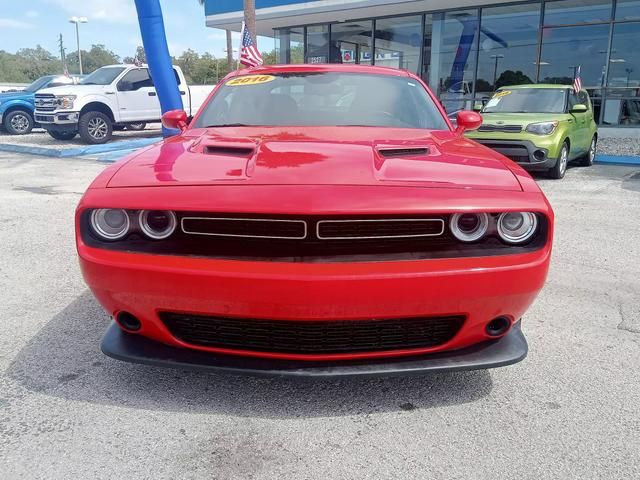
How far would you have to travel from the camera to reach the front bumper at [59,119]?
1255 cm

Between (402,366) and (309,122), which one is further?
(309,122)

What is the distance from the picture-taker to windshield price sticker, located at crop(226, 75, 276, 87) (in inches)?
140

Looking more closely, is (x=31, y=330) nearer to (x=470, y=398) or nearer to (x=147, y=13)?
(x=470, y=398)

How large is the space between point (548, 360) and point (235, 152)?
6.08 ft

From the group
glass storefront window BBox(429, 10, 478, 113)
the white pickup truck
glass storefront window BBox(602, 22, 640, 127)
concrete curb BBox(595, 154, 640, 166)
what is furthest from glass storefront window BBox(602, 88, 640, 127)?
the white pickup truck

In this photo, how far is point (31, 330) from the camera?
2.97 meters

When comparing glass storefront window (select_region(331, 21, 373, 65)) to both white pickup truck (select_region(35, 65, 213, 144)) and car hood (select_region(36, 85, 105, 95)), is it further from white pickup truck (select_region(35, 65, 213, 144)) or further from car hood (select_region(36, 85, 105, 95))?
car hood (select_region(36, 85, 105, 95))

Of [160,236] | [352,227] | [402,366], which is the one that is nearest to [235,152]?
[160,236]

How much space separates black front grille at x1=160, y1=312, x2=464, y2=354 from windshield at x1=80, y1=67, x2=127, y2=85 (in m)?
12.9

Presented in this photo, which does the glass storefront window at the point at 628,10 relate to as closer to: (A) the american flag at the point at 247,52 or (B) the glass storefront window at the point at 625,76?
(B) the glass storefront window at the point at 625,76

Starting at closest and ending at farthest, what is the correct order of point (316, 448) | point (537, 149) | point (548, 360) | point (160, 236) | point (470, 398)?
point (316, 448)
point (160, 236)
point (470, 398)
point (548, 360)
point (537, 149)

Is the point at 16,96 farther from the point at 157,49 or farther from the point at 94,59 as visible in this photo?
the point at 94,59

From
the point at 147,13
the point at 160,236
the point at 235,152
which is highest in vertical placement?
the point at 147,13

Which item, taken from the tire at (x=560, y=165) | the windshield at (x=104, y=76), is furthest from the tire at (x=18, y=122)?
the tire at (x=560, y=165)
